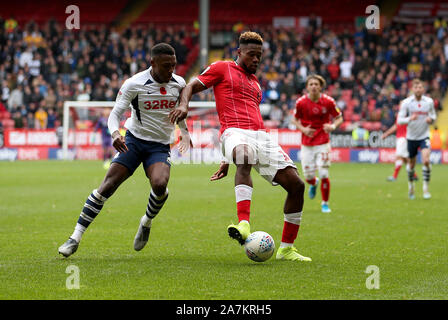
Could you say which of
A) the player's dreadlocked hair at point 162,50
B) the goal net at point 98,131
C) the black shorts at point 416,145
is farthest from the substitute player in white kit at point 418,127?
the goal net at point 98,131

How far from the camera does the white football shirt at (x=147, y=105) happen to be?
7811 millimetres

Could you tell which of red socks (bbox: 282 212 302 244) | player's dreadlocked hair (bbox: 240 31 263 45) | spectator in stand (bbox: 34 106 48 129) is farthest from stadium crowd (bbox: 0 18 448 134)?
player's dreadlocked hair (bbox: 240 31 263 45)

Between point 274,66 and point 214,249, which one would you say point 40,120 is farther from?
point 214,249

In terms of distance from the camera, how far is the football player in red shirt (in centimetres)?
731

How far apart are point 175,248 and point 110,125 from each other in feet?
5.67

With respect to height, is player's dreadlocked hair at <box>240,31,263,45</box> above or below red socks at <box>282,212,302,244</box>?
above

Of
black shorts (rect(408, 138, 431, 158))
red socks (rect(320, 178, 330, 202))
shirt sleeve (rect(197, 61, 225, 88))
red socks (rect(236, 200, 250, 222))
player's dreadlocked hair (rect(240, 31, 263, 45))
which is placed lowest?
red socks (rect(320, 178, 330, 202))

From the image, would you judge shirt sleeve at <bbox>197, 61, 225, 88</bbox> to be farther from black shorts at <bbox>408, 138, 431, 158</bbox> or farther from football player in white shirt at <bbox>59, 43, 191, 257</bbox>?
black shorts at <bbox>408, 138, 431, 158</bbox>

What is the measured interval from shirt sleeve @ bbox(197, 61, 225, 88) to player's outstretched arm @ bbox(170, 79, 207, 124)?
54mm

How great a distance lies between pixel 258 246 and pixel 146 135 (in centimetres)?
194

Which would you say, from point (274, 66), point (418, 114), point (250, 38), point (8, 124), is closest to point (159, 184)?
point (250, 38)

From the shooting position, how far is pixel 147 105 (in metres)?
7.95

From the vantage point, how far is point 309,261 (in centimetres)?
750

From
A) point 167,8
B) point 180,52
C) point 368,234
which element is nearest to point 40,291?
point 368,234
